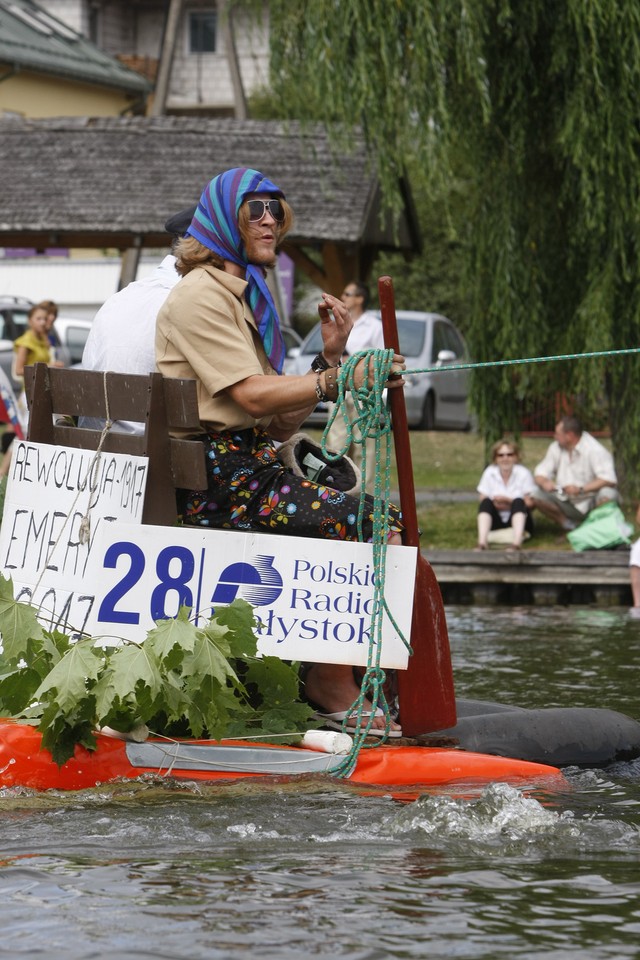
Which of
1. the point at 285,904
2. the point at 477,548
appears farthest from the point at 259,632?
the point at 477,548

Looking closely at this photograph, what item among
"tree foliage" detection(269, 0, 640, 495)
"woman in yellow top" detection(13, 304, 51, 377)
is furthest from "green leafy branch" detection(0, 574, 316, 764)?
"woman in yellow top" detection(13, 304, 51, 377)

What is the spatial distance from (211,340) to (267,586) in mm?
921

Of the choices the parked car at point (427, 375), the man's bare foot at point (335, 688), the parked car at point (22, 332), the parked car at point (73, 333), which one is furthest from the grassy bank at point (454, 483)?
the parked car at point (73, 333)

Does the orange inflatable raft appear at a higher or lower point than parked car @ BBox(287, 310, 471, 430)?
lower

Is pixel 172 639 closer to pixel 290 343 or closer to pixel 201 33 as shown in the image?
pixel 290 343

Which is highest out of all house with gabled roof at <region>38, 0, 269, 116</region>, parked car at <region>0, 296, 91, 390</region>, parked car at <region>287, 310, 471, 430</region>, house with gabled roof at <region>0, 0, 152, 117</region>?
house with gabled roof at <region>38, 0, 269, 116</region>

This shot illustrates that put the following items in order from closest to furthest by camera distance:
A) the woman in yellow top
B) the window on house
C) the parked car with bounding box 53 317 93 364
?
the woman in yellow top < the parked car with bounding box 53 317 93 364 < the window on house

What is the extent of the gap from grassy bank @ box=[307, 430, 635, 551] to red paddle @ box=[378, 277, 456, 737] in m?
6.03

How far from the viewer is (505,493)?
1491 centimetres

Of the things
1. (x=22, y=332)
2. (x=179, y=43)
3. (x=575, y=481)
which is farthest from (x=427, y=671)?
(x=179, y=43)

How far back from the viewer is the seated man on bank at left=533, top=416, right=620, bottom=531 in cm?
1493

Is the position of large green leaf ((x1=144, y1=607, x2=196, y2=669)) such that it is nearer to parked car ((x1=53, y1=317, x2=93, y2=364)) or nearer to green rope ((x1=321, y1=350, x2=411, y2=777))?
green rope ((x1=321, y1=350, x2=411, y2=777))

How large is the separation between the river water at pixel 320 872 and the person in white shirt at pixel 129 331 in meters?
1.81

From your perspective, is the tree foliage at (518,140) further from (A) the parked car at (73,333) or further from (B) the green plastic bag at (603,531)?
(A) the parked car at (73,333)
